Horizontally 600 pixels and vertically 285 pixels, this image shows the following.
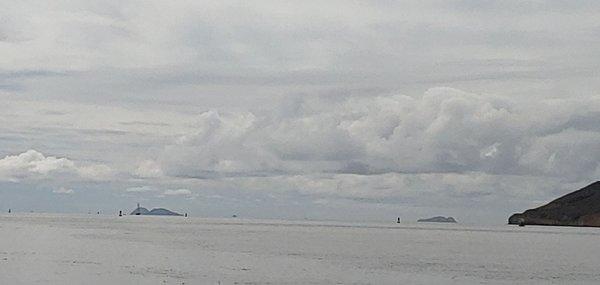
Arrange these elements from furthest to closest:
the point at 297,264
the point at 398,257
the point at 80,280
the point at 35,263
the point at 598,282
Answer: the point at 398,257
the point at 297,264
the point at 35,263
the point at 598,282
the point at 80,280

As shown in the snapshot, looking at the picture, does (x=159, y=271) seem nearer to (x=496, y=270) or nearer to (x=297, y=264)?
(x=297, y=264)

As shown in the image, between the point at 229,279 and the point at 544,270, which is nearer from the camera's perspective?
the point at 229,279

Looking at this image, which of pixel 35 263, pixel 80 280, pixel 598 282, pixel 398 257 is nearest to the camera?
pixel 80 280

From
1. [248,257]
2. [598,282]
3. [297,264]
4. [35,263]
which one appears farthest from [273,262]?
[598,282]

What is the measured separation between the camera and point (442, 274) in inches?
4242

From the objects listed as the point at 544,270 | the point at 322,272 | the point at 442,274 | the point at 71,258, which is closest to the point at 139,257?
the point at 71,258

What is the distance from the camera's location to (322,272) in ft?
349

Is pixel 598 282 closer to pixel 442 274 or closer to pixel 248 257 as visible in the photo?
pixel 442 274

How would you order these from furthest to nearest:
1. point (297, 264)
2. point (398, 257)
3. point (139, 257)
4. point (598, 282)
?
point (398, 257) → point (139, 257) → point (297, 264) → point (598, 282)

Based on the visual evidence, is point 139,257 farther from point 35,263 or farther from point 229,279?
point 229,279

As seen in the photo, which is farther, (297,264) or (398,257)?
(398,257)

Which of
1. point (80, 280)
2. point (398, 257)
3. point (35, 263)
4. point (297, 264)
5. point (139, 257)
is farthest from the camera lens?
point (398, 257)

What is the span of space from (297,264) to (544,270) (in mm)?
34465

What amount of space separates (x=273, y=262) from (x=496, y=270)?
3148 cm
